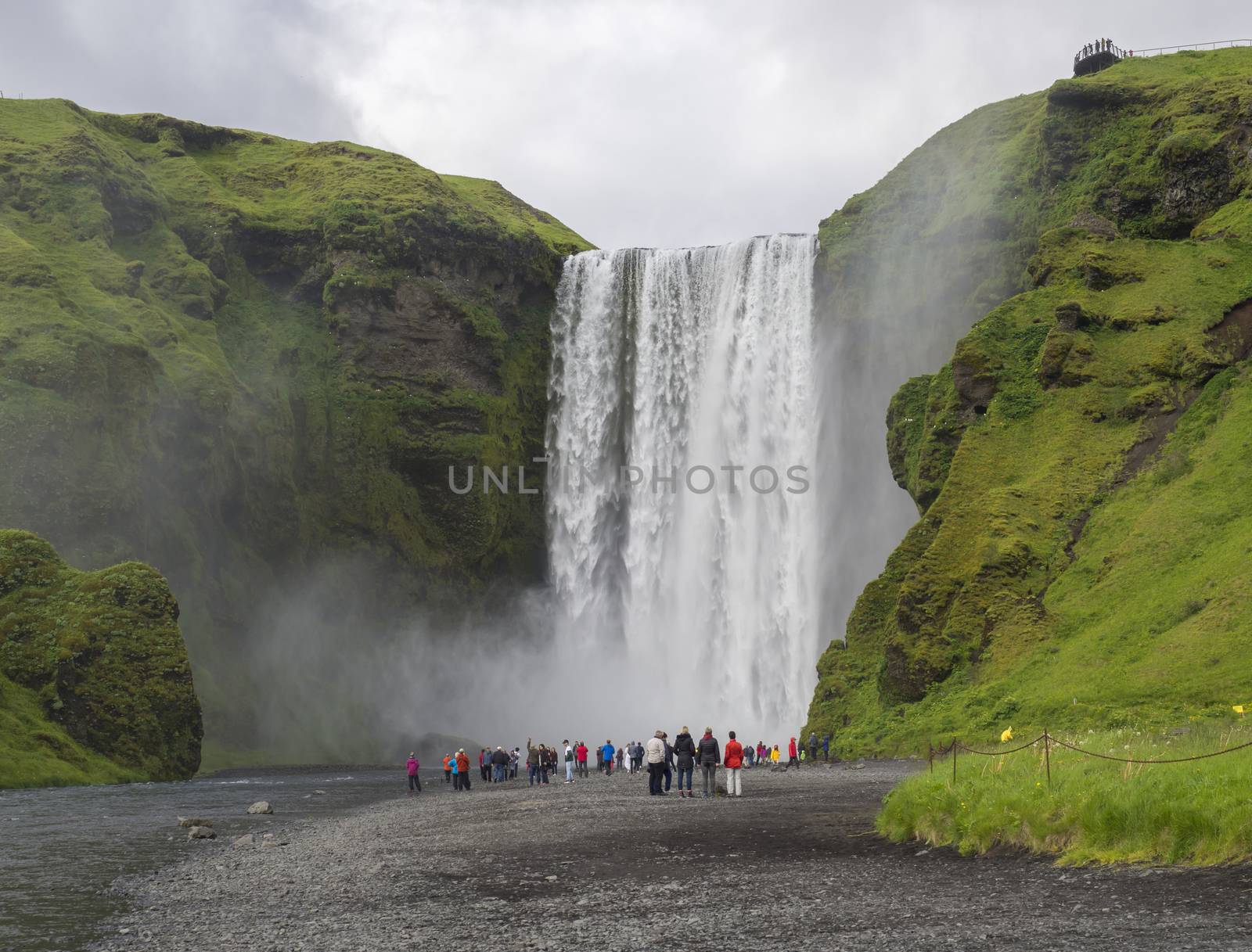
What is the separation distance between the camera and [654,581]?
80812mm

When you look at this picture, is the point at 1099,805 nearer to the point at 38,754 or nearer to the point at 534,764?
the point at 534,764

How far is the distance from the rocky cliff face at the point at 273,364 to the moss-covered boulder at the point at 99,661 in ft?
34.1

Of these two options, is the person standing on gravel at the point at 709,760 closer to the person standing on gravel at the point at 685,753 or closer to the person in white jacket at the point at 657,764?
the person standing on gravel at the point at 685,753

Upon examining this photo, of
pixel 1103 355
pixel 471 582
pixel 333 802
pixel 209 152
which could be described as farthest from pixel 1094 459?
pixel 209 152

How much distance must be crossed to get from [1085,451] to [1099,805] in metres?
35.7

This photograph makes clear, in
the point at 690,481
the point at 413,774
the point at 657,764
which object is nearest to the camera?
the point at 657,764

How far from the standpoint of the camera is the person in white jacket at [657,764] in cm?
3426

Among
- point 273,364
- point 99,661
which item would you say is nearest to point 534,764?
point 99,661

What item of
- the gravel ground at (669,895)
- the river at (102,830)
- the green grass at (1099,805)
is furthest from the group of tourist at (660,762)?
the green grass at (1099,805)

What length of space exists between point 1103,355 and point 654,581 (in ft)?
118

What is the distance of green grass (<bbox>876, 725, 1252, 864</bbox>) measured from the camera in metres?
15.0

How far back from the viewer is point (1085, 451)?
49.7m

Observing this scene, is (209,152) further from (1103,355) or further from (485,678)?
(1103,355)

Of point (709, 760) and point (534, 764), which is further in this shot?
point (534, 764)
